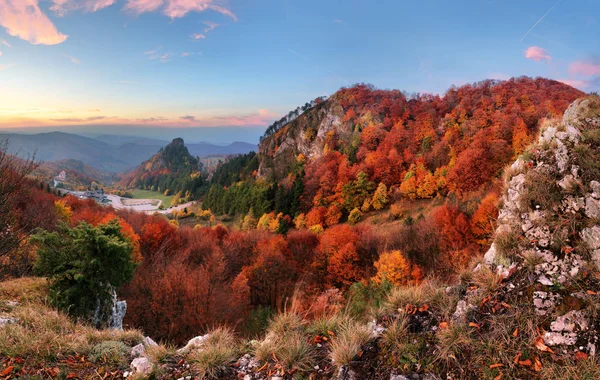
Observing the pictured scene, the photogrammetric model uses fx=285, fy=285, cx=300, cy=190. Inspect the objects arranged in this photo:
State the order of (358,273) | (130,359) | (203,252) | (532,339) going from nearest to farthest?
(532,339) < (130,359) < (358,273) < (203,252)

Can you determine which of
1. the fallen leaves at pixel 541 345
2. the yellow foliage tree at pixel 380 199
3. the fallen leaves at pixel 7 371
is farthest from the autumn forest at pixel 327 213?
the fallen leaves at pixel 7 371

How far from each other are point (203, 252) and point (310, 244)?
19.0m

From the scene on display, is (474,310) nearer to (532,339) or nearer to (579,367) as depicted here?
(532,339)

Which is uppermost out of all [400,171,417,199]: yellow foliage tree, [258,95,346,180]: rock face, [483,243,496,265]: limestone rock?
[258,95,346,180]: rock face

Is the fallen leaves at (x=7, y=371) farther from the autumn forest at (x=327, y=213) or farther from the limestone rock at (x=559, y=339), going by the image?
the limestone rock at (x=559, y=339)

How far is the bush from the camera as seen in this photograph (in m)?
15.1

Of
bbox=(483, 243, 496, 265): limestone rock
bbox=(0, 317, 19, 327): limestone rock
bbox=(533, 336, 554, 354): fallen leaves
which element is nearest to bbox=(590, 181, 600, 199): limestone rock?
bbox=(483, 243, 496, 265): limestone rock

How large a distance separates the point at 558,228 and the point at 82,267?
65.5 feet

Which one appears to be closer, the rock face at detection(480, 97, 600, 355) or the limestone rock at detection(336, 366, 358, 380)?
the rock face at detection(480, 97, 600, 355)

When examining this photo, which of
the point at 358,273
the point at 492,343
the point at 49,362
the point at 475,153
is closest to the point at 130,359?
the point at 49,362

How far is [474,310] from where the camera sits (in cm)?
490

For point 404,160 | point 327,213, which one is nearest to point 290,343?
point 327,213

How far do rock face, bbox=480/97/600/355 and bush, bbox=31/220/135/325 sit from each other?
18.4 metres

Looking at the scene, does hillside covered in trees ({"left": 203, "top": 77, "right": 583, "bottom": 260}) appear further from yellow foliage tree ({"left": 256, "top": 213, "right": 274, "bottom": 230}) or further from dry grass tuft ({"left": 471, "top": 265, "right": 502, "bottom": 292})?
dry grass tuft ({"left": 471, "top": 265, "right": 502, "bottom": 292})
